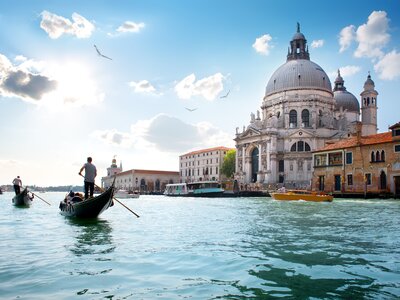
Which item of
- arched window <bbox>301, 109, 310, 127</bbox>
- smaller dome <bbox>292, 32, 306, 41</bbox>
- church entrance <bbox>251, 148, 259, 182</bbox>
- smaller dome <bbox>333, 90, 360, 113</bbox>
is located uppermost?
smaller dome <bbox>292, 32, 306, 41</bbox>

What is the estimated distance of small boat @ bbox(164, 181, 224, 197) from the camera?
4398 cm

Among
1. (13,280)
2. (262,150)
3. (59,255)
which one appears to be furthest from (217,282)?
(262,150)

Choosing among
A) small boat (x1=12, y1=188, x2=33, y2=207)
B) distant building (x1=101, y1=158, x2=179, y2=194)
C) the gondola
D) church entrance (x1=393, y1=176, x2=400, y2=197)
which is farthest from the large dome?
the gondola

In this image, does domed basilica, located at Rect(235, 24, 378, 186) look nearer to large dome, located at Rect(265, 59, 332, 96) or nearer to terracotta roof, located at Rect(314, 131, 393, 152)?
large dome, located at Rect(265, 59, 332, 96)

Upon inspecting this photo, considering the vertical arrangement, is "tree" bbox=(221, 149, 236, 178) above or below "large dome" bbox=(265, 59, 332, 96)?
below

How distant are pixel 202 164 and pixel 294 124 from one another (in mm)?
25412

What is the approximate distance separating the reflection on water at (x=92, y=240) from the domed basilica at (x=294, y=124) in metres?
42.9

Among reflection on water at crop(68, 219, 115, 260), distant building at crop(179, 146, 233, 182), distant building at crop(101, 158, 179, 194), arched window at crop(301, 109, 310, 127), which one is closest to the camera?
reflection on water at crop(68, 219, 115, 260)

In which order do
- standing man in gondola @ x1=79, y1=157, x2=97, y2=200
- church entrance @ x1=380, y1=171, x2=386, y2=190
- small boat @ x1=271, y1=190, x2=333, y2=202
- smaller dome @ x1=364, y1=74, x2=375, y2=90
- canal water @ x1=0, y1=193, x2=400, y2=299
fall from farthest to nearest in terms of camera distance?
smaller dome @ x1=364, y1=74, x2=375, y2=90
church entrance @ x1=380, y1=171, x2=386, y2=190
small boat @ x1=271, y1=190, x2=333, y2=202
standing man in gondola @ x1=79, y1=157, x2=97, y2=200
canal water @ x1=0, y1=193, x2=400, y2=299

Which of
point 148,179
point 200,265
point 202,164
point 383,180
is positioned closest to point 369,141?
point 383,180

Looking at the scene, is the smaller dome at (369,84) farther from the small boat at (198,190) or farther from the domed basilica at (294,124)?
the small boat at (198,190)

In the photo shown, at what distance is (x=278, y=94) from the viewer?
58.1m

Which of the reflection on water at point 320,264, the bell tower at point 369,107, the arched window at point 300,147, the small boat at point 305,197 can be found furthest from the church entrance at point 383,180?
the bell tower at point 369,107

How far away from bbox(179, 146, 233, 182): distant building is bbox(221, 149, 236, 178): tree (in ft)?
9.86
